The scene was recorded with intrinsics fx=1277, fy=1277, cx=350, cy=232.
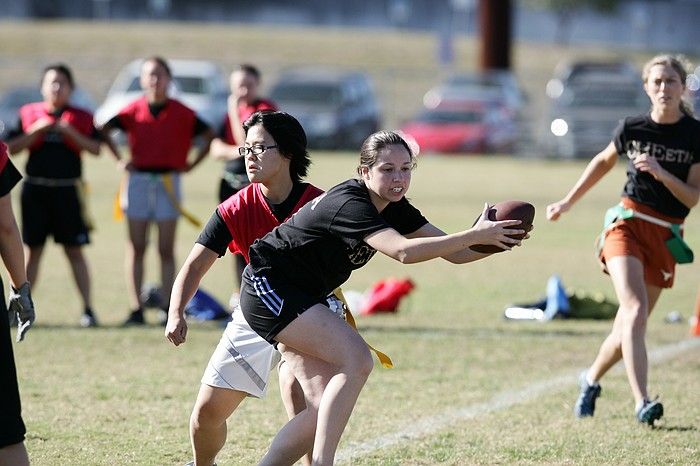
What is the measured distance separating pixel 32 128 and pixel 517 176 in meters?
15.9

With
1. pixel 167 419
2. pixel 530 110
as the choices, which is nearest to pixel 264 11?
pixel 530 110

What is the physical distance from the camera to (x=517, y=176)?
24812 mm

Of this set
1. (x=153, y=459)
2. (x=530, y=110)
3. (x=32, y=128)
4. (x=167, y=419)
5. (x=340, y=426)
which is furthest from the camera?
(x=530, y=110)

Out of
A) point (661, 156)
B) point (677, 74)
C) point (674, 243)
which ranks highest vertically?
point (677, 74)

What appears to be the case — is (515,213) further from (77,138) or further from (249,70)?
(77,138)

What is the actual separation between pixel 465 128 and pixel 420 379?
74.1 feet

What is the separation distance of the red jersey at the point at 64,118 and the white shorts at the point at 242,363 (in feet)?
17.6

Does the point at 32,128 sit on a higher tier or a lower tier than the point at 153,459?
higher

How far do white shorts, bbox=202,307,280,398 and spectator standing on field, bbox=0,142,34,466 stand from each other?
0.83 metres

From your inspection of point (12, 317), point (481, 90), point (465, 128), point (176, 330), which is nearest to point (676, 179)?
point (176, 330)

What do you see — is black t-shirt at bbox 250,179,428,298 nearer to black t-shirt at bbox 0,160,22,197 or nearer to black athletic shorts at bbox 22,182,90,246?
black t-shirt at bbox 0,160,22,197

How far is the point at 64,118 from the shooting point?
10.2 metres

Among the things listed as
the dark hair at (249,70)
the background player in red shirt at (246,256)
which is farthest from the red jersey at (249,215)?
the dark hair at (249,70)

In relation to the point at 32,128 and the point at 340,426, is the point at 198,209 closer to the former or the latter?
the point at 32,128
